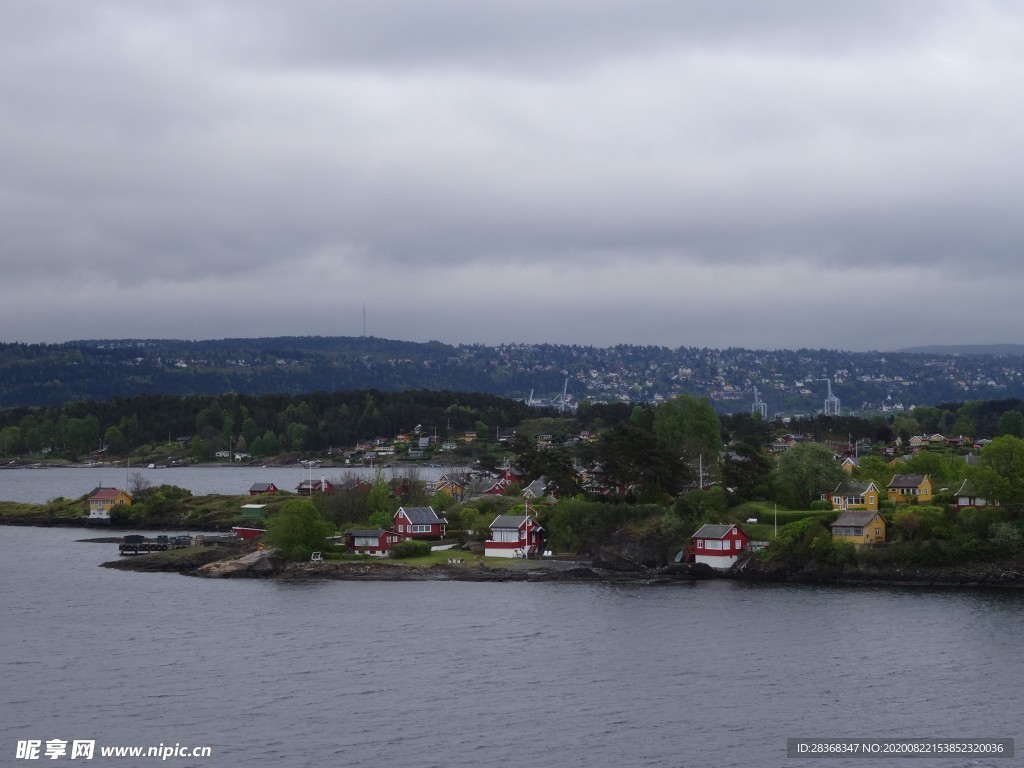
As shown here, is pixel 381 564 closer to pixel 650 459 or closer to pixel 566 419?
pixel 650 459

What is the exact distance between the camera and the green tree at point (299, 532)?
57.8m

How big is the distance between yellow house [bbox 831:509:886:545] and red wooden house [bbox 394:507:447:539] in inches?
810

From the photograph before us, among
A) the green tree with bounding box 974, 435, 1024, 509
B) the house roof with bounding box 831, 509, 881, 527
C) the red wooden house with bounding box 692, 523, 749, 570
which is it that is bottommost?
the red wooden house with bounding box 692, 523, 749, 570

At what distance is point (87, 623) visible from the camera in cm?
4319

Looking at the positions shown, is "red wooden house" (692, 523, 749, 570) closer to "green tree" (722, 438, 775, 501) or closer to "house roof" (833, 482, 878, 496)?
"house roof" (833, 482, 878, 496)


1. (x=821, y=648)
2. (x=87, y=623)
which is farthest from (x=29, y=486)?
(x=821, y=648)

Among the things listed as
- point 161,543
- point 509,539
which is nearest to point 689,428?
point 509,539

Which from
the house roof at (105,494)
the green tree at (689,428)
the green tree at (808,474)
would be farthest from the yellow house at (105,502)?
the green tree at (808,474)

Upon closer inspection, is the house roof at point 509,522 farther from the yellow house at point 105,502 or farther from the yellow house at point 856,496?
the yellow house at point 105,502

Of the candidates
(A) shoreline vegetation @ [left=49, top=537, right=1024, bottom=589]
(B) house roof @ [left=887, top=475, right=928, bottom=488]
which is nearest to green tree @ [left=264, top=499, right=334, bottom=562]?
(A) shoreline vegetation @ [left=49, top=537, right=1024, bottom=589]

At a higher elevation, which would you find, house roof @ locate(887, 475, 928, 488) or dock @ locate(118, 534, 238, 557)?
house roof @ locate(887, 475, 928, 488)

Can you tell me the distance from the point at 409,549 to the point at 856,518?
20883 mm

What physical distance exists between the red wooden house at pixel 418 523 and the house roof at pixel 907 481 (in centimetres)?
2305

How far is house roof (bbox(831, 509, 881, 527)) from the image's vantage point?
52.9m
